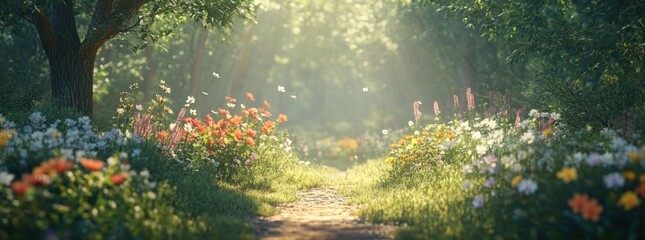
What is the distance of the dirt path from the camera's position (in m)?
6.98

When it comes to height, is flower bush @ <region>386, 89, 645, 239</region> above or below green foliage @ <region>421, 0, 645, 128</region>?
below

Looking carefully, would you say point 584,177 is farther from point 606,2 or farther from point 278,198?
point 278,198

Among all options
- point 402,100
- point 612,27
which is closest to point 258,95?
point 402,100

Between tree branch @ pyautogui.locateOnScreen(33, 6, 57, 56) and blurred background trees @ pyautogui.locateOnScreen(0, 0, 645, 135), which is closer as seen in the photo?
blurred background trees @ pyautogui.locateOnScreen(0, 0, 645, 135)

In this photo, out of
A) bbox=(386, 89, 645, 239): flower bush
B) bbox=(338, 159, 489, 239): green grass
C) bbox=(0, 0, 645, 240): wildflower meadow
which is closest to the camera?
bbox=(386, 89, 645, 239): flower bush

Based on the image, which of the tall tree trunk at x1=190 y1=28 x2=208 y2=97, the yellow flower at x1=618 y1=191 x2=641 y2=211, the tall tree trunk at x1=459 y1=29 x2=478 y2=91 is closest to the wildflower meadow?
the yellow flower at x1=618 y1=191 x2=641 y2=211

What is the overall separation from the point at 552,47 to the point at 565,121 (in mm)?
1370

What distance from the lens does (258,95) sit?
47375mm

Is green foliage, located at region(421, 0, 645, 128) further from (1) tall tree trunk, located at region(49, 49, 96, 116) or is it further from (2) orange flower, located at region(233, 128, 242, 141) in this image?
(1) tall tree trunk, located at region(49, 49, 96, 116)

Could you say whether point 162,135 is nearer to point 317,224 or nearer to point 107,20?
point 107,20

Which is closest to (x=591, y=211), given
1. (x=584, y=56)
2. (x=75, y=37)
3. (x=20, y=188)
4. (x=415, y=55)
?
(x=20, y=188)

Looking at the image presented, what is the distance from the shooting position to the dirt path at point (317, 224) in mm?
6980

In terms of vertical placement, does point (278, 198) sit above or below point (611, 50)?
below

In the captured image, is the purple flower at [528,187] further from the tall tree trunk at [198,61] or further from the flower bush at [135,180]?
the tall tree trunk at [198,61]
